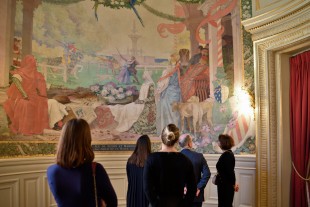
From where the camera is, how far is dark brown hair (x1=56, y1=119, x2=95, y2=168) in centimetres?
288

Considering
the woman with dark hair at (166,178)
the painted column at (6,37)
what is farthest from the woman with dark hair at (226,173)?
the painted column at (6,37)

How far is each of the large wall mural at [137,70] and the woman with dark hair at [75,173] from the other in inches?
237

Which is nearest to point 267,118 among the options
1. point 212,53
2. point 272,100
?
point 272,100

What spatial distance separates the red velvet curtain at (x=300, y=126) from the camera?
7377 millimetres

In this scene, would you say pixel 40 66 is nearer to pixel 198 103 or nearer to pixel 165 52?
pixel 165 52

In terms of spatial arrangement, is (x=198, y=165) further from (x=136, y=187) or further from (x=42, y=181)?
(x=42, y=181)

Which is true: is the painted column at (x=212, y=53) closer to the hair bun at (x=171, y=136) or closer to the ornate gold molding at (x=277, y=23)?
the ornate gold molding at (x=277, y=23)

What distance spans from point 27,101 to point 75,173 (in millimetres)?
6147

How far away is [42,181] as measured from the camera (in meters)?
8.55

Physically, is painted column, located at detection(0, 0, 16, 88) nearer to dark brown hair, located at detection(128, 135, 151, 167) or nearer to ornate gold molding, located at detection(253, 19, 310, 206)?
dark brown hair, located at detection(128, 135, 151, 167)

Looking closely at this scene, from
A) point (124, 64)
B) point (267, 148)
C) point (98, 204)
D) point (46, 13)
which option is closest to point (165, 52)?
point (124, 64)

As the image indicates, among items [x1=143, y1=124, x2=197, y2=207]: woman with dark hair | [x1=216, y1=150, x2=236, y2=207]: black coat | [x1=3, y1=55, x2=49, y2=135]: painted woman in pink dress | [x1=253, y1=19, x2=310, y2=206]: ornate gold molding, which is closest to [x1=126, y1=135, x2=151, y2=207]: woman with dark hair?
[x1=143, y1=124, x2=197, y2=207]: woman with dark hair

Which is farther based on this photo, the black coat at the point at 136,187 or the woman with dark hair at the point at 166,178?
the black coat at the point at 136,187

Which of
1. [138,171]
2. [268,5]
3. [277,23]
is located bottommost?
[138,171]
